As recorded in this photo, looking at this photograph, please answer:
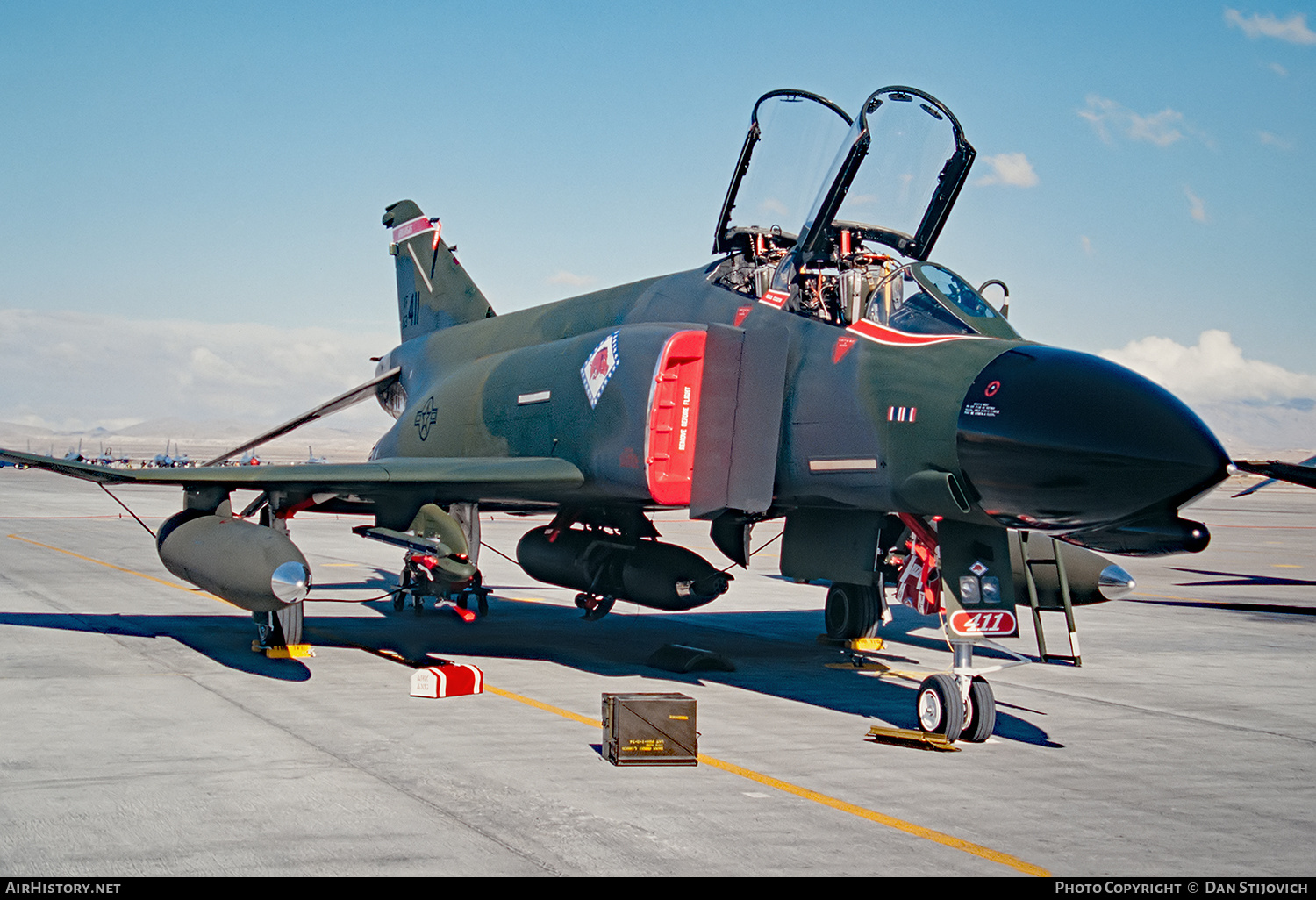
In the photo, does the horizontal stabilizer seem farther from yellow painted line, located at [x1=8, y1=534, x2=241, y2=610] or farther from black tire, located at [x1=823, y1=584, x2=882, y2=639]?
black tire, located at [x1=823, y1=584, x2=882, y2=639]

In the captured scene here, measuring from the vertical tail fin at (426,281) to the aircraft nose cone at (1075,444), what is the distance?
34.1 ft

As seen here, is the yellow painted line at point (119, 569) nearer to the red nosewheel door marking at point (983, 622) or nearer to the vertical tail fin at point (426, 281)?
the vertical tail fin at point (426, 281)

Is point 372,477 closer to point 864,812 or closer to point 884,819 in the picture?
point 864,812

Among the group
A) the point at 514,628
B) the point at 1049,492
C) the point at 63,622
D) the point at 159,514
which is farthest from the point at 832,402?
the point at 159,514

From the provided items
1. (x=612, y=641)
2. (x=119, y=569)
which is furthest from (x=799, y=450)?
(x=119, y=569)

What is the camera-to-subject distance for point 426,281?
17.6m

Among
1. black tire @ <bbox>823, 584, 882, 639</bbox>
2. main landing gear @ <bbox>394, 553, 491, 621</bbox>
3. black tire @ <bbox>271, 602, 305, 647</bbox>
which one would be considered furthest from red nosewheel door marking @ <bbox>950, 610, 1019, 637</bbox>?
main landing gear @ <bbox>394, 553, 491, 621</bbox>

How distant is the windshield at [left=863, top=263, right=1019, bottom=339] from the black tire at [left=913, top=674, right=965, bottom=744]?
8.38ft

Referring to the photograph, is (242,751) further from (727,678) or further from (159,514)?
(159,514)

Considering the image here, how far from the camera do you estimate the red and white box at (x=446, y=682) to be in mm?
9516

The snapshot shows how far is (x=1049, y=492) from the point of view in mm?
7281

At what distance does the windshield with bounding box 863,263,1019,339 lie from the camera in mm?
8562

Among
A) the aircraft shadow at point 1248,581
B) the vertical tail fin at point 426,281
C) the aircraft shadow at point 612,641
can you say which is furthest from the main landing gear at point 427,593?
the aircraft shadow at point 1248,581

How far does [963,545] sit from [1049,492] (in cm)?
124
